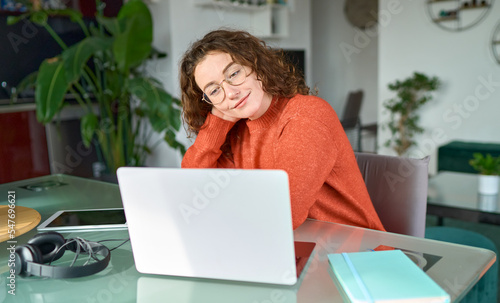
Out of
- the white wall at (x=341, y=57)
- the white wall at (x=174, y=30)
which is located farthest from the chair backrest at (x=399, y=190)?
the white wall at (x=341, y=57)

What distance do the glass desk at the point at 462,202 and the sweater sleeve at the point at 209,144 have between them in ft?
4.65

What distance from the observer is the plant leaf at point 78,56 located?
258 cm

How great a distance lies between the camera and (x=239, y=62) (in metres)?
1.16

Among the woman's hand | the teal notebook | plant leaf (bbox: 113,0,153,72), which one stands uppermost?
plant leaf (bbox: 113,0,153,72)

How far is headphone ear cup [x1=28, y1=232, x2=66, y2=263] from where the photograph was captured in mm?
812

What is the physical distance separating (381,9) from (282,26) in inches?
43.8

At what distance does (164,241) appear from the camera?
2.44 ft

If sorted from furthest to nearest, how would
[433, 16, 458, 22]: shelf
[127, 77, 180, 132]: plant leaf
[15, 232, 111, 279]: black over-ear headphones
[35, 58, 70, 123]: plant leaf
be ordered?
[433, 16, 458, 22]: shelf
[127, 77, 180, 132]: plant leaf
[35, 58, 70, 123]: plant leaf
[15, 232, 111, 279]: black over-ear headphones

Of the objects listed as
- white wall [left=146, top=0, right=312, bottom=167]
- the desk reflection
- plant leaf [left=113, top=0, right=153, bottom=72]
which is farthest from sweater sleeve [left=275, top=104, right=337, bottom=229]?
white wall [left=146, top=0, right=312, bottom=167]

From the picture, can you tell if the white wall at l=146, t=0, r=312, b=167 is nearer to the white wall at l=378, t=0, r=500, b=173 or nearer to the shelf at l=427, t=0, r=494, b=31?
the white wall at l=378, t=0, r=500, b=173

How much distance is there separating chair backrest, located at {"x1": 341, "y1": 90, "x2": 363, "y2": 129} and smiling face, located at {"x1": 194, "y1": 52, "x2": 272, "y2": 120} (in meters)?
4.31

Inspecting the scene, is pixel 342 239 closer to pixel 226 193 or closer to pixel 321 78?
pixel 226 193

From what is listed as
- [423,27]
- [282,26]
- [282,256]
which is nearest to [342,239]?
[282,256]

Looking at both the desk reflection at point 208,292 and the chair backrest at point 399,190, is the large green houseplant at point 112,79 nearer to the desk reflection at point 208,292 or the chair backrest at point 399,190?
the chair backrest at point 399,190
